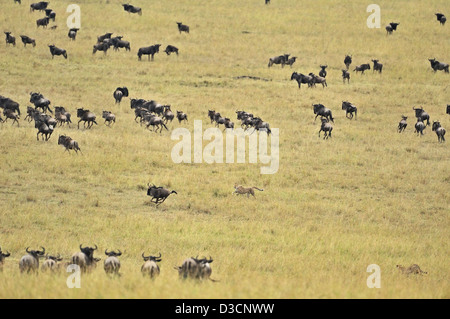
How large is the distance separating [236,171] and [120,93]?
39.9ft

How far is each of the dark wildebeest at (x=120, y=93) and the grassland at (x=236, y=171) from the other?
569 millimetres

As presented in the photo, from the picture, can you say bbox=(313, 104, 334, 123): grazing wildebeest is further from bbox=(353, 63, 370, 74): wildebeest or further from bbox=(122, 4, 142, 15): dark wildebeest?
bbox=(122, 4, 142, 15): dark wildebeest

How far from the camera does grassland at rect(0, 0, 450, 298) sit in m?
14.0

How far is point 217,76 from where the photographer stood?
41.3 metres

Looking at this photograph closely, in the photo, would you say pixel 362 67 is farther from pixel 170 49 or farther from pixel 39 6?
pixel 39 6

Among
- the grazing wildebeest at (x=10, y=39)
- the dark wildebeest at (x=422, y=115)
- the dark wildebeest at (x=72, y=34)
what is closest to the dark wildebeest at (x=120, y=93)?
the grazing wildebeest at (x=10, y=39)

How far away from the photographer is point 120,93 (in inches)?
1359

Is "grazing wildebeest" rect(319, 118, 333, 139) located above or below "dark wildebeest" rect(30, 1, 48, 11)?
below

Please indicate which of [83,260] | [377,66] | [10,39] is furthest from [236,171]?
[10,39]

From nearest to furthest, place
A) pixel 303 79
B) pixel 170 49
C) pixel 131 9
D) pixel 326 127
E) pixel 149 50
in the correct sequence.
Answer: pixel 326 127 < pixel 303 79 < pixel 149 50 < pixel 170 49 < pixel 131 9

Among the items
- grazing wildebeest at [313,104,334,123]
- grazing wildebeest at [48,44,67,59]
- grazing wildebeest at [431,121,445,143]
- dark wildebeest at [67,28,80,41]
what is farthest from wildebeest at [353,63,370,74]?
dark wildebeest at [67,28,80,41]

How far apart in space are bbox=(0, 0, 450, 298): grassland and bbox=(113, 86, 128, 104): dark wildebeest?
569 mm

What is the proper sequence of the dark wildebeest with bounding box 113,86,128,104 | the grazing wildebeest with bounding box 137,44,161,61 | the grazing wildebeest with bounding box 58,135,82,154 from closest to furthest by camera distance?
the grazing wildebeest with bounding box 58,135,82,154 < the dark wildebeest with bounding box 113,86,128,104 < the grazing wildebeest with bounding box 137,44,161,61
